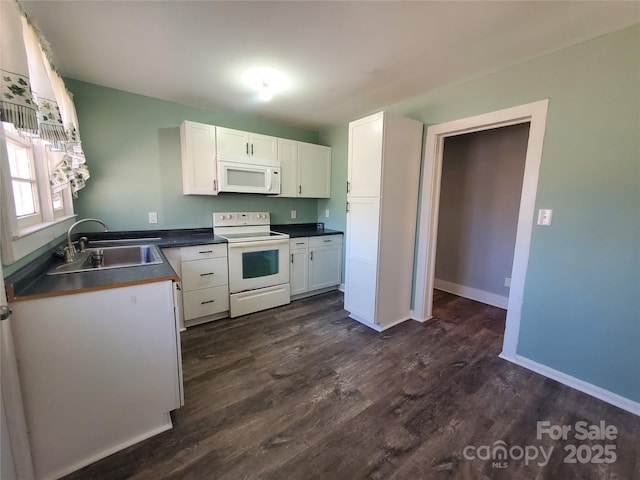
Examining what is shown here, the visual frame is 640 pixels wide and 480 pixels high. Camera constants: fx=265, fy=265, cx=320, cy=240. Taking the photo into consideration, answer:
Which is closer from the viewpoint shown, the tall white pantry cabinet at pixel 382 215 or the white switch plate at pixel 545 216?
the white switch plate at pixel 545 216

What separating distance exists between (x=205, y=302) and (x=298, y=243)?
1225 mm

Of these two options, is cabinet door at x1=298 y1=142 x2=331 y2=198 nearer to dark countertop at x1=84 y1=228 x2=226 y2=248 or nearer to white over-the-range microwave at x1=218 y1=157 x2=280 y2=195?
white over-the-range microwave at x1=218 y1=157 x2=280 y2=195

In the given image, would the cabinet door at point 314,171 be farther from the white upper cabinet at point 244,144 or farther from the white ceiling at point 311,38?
the white ceiling at point 311,38

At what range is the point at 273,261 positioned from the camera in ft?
10.1

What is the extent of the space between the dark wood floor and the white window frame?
114 centimetres

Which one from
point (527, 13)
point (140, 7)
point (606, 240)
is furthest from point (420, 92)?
point (140, 7)

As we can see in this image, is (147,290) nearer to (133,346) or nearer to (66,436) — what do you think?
(133,346)

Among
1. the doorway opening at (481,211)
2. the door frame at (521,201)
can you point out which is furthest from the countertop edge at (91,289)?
the doorway opening at (481,211)

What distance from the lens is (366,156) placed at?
2.57 metres

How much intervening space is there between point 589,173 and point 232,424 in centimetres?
276

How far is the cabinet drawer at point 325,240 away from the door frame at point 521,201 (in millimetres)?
1164

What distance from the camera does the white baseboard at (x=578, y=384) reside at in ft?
5.55

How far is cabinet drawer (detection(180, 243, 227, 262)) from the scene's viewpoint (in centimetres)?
253

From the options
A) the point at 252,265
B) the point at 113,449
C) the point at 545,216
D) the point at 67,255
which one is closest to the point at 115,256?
the point at 67,255
